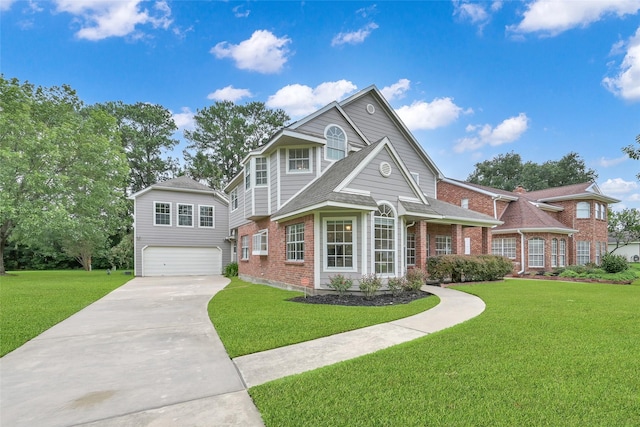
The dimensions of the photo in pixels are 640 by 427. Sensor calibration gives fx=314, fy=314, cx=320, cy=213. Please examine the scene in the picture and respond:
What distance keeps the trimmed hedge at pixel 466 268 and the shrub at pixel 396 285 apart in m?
3.40

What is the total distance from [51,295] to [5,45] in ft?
45.8

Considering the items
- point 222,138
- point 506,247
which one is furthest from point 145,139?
point 506,247

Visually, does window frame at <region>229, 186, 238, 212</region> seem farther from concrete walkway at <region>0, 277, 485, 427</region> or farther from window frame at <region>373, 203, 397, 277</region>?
concrete walkway at <region>0, 277, 485, 427</region>

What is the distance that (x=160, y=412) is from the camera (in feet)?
9.62

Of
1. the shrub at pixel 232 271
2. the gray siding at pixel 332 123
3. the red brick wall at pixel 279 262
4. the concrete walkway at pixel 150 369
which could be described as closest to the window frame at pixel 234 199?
the red brick wall at pixel 279 262

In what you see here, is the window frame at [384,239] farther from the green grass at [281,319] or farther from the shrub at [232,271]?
the shrub at [232,271]

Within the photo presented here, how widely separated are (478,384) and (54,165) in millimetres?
24389

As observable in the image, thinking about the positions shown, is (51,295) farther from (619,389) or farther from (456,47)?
(456,47)

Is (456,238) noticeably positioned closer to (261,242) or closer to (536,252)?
(536,252)

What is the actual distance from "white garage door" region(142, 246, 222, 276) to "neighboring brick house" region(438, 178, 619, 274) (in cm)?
1678

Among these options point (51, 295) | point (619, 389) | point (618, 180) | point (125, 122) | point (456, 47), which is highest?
point (125, 122)

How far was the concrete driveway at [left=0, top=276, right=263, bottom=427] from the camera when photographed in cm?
287

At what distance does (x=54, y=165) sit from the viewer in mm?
19203

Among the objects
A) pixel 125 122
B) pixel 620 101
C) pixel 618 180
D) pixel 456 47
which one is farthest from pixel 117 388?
pixel 618 180
